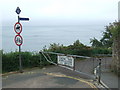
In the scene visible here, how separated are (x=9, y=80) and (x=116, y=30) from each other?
5.27m

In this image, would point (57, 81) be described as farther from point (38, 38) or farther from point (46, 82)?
point (38, 38)

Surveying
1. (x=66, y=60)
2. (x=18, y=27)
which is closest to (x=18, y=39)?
(x=18, y=27)

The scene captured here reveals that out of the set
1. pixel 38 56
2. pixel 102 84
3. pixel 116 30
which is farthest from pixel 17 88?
pixel 116 30

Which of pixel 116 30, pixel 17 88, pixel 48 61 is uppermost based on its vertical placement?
pixel 116 30

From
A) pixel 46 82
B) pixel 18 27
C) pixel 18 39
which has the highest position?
pixel 18 27

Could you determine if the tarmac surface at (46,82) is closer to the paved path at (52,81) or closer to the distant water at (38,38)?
the paved path at (52,81)

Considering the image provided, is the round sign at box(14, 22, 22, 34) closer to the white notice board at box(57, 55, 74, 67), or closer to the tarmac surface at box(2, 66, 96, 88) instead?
the tarmac surface at box(2, 66, 96, 88)

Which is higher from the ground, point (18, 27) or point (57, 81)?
point (18, 27)

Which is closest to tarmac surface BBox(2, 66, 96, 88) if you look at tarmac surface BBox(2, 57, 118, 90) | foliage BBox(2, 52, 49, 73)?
tarmac surface BBox(2, 57, 118, 90)

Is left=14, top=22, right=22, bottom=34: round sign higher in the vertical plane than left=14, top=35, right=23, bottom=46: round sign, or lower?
higher

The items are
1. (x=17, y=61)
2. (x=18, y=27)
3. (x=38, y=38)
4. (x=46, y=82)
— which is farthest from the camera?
(x=38, y=38)

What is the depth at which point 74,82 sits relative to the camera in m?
6.57

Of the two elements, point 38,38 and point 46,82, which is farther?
point 38,38

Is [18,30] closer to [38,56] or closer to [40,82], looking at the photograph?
[38,56]
